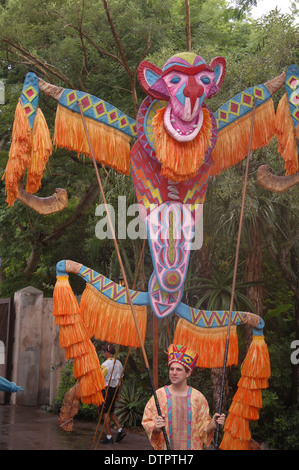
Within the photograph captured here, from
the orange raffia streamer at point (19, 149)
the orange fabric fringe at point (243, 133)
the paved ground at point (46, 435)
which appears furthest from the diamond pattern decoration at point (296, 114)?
the paved ground at point (46, 435)

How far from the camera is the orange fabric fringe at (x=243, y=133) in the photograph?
17.3ft

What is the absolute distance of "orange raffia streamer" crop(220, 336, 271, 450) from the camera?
4863 mm

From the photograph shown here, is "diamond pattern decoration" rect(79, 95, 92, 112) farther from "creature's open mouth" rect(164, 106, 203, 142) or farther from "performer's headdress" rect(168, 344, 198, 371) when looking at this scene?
"performer's headdress" rect(168, 344, 198, 371)

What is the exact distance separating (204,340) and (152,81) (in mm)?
2076

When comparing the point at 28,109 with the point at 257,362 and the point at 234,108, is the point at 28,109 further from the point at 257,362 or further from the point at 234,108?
the point at 257,362

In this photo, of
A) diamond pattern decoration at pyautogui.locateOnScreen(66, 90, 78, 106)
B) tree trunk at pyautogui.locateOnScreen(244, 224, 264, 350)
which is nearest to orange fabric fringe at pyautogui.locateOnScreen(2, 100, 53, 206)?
diamond pattern decoration at pyautogui.locateOnScreen(66, 90, 78, 106)

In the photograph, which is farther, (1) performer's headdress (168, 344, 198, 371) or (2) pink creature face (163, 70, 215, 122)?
(2) pink creature face (163, 70, 215, 122)

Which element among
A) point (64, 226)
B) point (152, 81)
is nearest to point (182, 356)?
point (152, 81)

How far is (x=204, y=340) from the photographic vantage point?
4.88 m

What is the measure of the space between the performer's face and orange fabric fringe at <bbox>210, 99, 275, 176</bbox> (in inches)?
72.9

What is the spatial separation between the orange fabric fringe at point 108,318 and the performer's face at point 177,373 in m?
0.69

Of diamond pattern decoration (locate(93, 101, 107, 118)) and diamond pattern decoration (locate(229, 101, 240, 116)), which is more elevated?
diamond pattern decoration (locate(229, 101, 240, 116))
